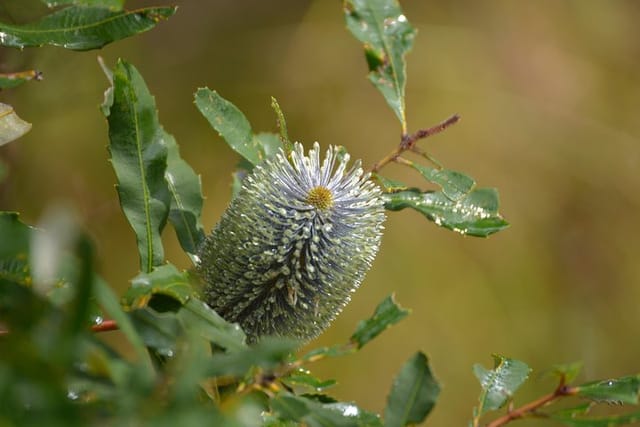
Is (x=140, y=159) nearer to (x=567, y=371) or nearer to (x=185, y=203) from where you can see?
(x=185, y=203)

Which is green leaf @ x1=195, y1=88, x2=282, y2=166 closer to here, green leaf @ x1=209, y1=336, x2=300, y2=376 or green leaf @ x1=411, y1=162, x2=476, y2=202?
green leaf @ x1=411, y1=162, x2=476, y2=202

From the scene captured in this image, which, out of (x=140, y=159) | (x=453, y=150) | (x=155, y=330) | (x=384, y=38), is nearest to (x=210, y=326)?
(x=155, y=330)

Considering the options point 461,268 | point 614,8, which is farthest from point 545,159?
point 614,8

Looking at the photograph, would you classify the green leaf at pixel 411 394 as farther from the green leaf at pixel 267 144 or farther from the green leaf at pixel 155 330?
the green leaf at pixel 267 144

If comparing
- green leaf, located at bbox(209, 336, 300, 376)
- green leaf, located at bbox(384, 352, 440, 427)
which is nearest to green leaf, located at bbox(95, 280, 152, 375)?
green leaf, located at bbox(209, 336, 300, 376)

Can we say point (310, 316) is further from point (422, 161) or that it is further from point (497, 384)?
point (422, 161)

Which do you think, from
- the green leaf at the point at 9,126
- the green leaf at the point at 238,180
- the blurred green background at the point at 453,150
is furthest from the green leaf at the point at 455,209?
the blurred green background at the point at 453,150
